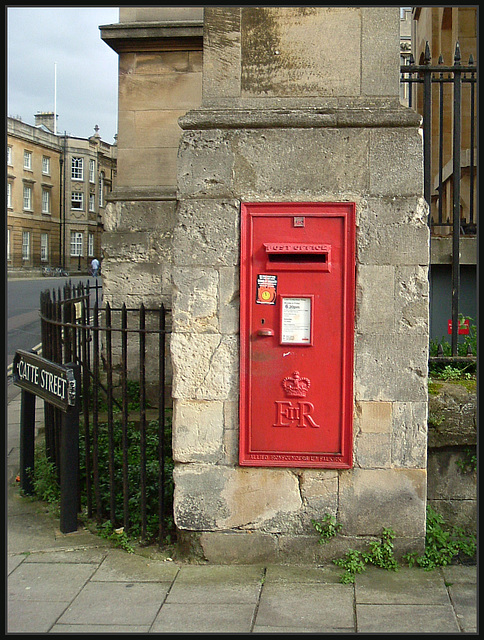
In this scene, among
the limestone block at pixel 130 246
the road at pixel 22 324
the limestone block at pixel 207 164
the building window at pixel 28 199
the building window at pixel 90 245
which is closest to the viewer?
the limestone block at pixel 207 164

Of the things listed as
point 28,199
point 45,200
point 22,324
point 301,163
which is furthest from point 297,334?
point 45,200

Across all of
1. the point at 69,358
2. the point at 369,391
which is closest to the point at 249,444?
the point at 369,391

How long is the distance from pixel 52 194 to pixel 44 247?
211 inches

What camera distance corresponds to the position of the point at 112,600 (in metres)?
3.73

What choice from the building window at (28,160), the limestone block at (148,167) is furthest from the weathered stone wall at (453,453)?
the building window at (28,160)

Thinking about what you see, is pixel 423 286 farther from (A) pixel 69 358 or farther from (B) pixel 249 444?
(A) pixel 69 358

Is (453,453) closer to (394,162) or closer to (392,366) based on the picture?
(392,366)

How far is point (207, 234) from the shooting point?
4105mm

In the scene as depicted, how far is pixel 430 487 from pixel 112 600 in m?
2.22

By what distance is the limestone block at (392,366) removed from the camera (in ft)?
13.3

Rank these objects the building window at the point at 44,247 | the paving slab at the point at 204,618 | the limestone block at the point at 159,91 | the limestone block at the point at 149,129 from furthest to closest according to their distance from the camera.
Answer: the building window at the point at 44,247
the limestone block at the point at 149,129
the limestone block at the point at 159,91
the paving slab at the point at 204,618

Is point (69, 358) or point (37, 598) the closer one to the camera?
point (37, 598)

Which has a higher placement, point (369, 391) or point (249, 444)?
point (369, 391)

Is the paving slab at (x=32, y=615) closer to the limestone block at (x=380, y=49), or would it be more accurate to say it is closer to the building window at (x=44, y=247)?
the limestone block at (x=380, y=49)
